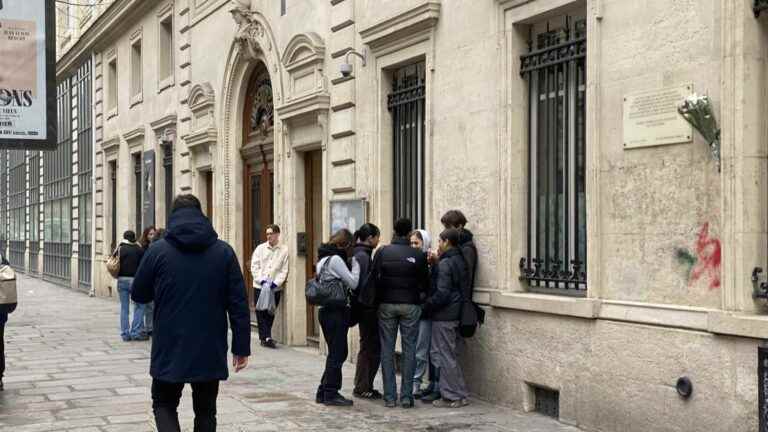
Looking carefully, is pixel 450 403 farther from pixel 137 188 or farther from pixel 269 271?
pixel 137 188

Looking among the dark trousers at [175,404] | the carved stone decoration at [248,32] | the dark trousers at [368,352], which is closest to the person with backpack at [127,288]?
the carved stone decoration at [248,32]

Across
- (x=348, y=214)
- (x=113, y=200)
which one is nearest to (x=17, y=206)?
(x=113, y=200)

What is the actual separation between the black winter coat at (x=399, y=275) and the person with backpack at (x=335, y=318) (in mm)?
289

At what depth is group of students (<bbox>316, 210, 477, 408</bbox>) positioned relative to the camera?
938cm

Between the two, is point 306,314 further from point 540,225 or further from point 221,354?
point 221,354

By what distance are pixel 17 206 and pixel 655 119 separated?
130 ft

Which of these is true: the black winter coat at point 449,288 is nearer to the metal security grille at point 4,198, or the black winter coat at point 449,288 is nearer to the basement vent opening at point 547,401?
the basement vent opening at point 547,401

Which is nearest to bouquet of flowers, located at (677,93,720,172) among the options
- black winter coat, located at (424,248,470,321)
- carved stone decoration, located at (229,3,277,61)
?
black winter coat, located at (424,248,470,321)

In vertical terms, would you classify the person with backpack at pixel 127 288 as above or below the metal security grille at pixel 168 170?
below

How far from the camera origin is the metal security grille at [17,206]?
41.4 m

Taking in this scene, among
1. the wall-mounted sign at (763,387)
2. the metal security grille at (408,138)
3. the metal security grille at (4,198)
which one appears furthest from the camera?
the metal security grille at (4,198)

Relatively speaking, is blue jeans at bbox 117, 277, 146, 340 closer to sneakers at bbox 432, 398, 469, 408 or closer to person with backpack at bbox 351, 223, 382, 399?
person with backpack at bbox 351, 223, 382, 399

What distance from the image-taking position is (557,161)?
928cm

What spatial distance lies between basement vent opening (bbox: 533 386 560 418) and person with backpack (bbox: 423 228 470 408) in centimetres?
67
